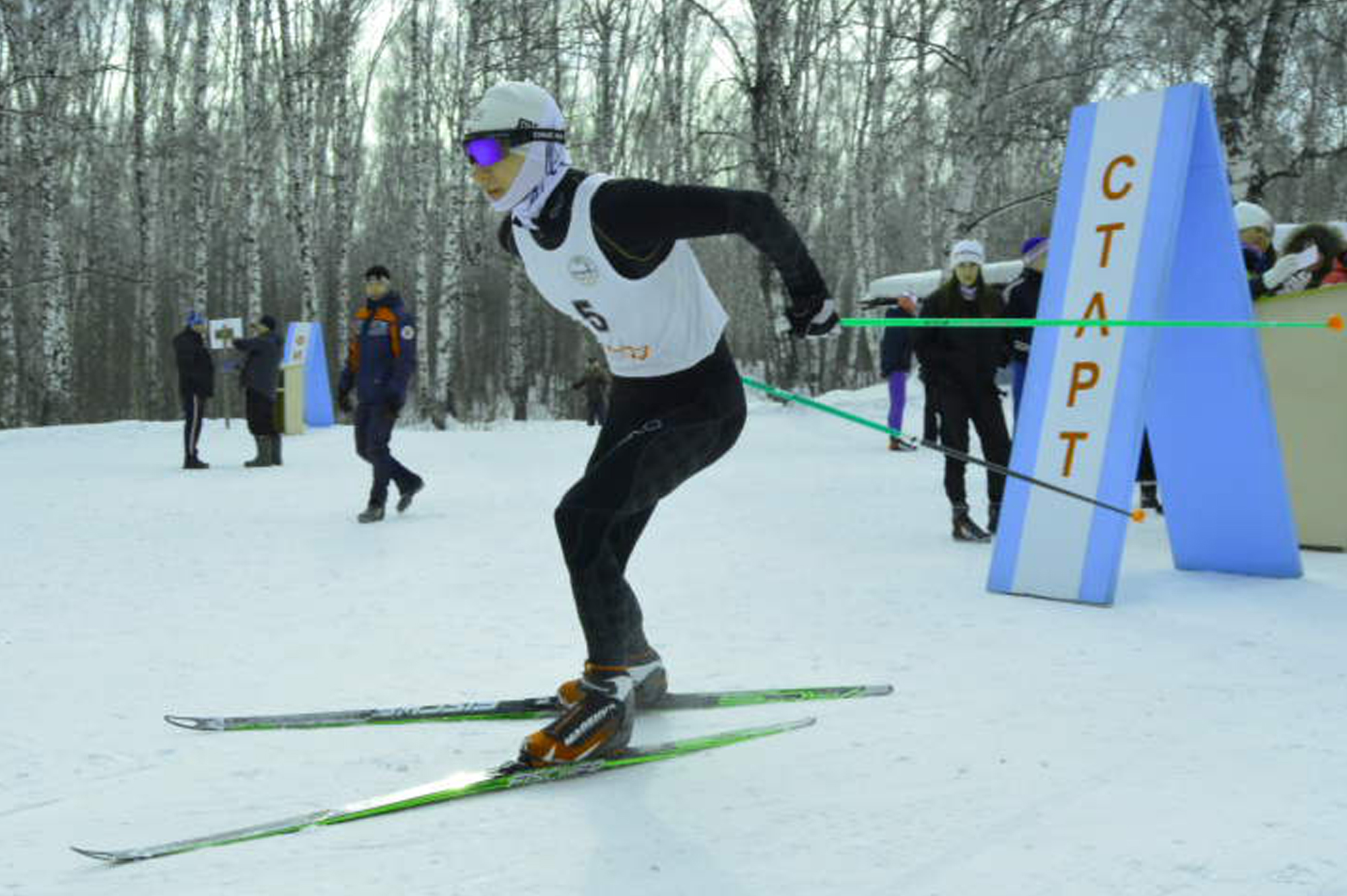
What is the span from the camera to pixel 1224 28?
10758 millimetres

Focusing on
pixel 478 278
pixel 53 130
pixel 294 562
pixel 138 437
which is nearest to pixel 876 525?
pixel 294 562

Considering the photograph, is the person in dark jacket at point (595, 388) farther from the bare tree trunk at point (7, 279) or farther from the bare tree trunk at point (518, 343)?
the bare tree trunk at point (7, 279)

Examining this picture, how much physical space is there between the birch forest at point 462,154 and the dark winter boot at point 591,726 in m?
9.78

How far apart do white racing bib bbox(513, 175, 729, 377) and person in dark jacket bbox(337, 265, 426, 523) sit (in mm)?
5053

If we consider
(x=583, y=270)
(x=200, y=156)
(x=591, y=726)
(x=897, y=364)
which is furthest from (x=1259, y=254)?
(x=200, y=156)

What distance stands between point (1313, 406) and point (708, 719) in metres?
4.21

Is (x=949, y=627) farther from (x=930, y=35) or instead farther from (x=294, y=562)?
(x=930, y=35)

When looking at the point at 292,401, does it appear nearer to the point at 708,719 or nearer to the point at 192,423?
the point at 192,423

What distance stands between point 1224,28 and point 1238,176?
1.40 metres

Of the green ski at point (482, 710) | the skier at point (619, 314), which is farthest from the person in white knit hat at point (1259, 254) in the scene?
the skier at point (619, 314)

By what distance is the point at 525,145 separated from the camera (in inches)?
Answer: 124

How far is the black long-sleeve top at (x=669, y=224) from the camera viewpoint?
2.94 m

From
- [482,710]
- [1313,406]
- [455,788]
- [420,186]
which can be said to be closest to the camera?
[455,788]

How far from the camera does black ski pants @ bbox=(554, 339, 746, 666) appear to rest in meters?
3.17
